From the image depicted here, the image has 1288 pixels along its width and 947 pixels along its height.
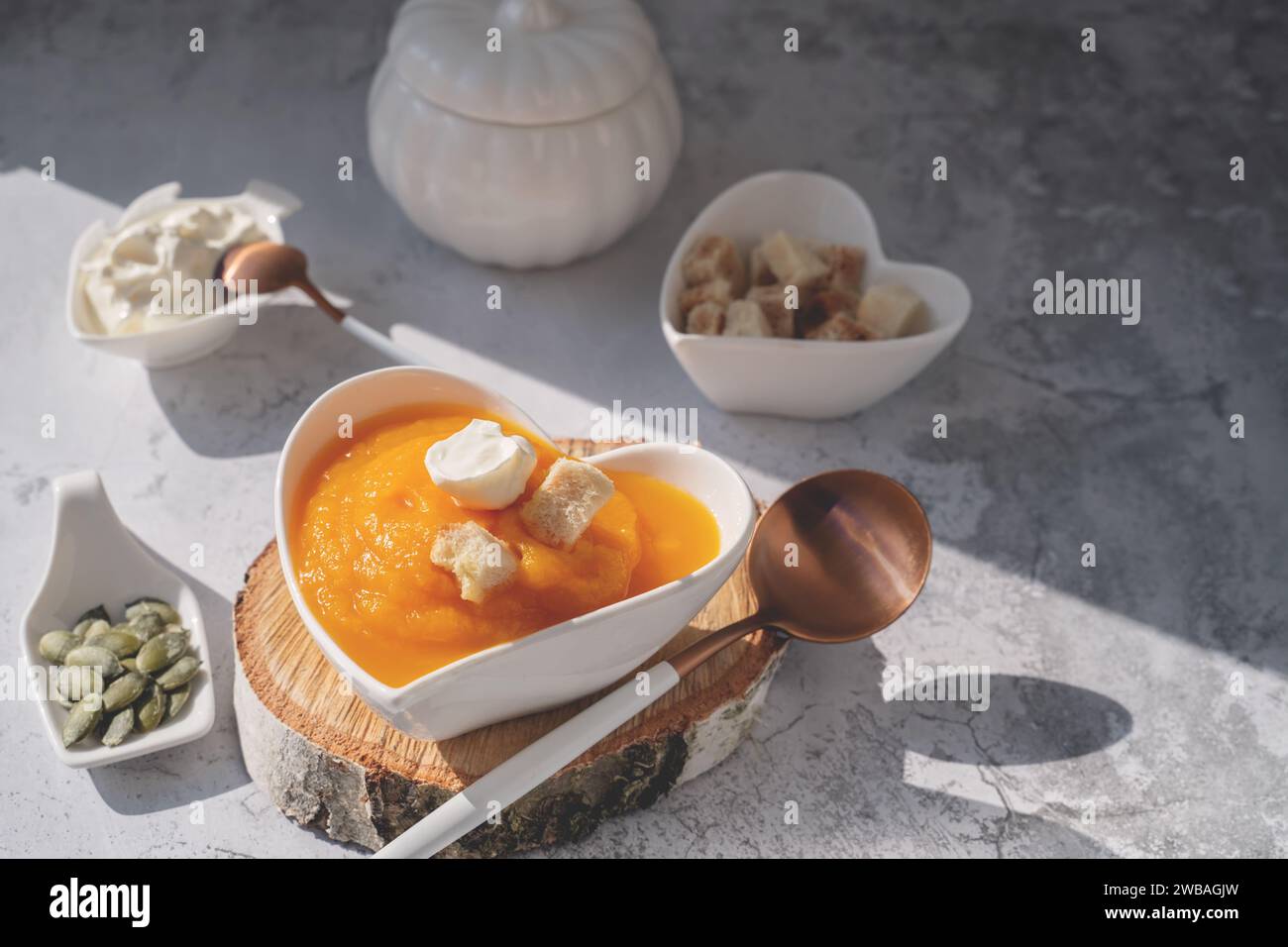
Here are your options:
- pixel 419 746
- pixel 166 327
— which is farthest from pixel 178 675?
pixel 166 327

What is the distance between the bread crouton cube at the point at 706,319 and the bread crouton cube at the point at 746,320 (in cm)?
1

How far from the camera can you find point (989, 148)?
280cm

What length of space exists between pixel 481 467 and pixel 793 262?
0.99 meters

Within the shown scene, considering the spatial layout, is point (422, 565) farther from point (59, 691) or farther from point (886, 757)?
point (886, 757)

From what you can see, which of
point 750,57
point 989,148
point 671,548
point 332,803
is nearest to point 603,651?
point 671,548

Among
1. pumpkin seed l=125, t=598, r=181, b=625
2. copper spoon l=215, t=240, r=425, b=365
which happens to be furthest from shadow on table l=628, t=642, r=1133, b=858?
copper spoon l=215, t=240, r=425, b=365

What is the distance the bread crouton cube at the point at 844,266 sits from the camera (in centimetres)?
219

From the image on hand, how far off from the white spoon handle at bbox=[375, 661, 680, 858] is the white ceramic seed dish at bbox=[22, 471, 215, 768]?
1.48 feet

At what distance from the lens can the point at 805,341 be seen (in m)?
1.96

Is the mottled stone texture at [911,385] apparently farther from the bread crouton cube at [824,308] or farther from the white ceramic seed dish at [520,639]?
the white ceramic seed dish at [520,639]

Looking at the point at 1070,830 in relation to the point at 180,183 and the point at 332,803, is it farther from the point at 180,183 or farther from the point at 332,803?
the point at 180,183

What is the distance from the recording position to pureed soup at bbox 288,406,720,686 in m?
1.33

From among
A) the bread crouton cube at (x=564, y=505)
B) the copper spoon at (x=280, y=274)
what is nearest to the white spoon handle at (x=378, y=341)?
the copper spoon at (x=280, y=274)

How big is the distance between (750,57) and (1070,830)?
210cm
